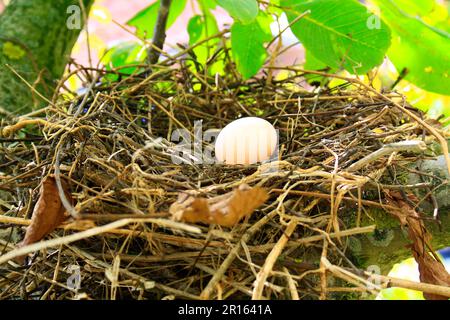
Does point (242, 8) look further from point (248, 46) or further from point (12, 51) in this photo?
point (12, 51)

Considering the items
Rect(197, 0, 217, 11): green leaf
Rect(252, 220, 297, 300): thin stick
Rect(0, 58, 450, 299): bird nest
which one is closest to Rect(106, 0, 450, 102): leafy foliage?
Rect(0, 58, 450, 299): bird nest

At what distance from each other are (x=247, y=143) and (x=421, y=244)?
0.29 metres

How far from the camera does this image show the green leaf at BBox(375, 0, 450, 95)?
35.3 inches

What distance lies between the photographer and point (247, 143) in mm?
839

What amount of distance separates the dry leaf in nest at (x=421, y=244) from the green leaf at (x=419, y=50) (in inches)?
11.8

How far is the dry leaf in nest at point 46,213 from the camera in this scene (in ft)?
2.05

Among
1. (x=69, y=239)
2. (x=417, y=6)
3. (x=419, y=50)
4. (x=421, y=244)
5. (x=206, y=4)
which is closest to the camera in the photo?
(x=69, y=239)

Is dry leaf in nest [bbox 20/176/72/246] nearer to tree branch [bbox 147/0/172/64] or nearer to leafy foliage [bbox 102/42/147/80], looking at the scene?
tree branch [bbox 147/0/172/64]

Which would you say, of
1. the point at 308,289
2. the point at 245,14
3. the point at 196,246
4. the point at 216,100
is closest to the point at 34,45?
the point at 216,100

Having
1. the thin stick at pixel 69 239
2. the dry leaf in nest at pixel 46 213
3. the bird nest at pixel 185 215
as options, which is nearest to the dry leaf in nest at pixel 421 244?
the bird nest at pixel 185 215

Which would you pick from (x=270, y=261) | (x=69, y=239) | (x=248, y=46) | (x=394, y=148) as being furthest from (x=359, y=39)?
(x=69, y=239)

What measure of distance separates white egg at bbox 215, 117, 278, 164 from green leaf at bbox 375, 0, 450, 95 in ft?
0.94

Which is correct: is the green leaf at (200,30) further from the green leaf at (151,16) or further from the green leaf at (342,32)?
the green leaf at (342,32)
